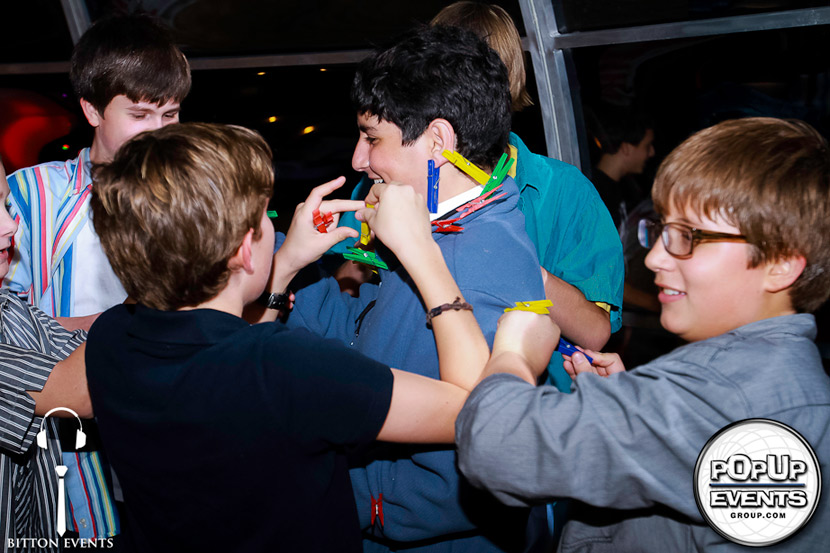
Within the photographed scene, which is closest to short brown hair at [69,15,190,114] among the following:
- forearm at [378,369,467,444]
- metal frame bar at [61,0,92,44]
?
forearm at [378,369,467,444]

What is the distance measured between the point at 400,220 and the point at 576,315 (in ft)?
2.60

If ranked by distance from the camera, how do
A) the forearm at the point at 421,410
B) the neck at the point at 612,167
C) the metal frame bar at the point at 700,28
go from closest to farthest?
1. the forearm at the point at 421,410
2. the metal frame bar at the point at 700,28
3. the neck at the point at 612,167

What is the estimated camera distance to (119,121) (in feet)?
6.76

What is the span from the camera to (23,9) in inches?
173

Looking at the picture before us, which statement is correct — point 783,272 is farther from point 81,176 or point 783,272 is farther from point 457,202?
point 81,176

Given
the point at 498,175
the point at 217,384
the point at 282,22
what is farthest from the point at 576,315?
the point at 282,22

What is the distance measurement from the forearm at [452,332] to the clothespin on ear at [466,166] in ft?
1.15

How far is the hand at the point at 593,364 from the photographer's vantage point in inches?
58.5

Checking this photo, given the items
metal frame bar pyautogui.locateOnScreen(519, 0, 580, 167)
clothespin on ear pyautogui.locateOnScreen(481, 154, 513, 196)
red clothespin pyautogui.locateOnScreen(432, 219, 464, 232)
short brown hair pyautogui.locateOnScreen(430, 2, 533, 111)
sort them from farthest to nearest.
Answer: metal frame bar pyautogui.locateOnScreen(519, 0, 580, 167) < short brown hair pyautogui.locateOnScreen(430, 2, 533, 111) < clothespin on ear pyautogui.locateOnScreen(481, 154, 513, 196) < red clothespin pyautogui.locateOnScreen(432, 219, 464, 232)

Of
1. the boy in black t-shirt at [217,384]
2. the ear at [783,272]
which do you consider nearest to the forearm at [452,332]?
the boy in black t-shirt at [217,384]

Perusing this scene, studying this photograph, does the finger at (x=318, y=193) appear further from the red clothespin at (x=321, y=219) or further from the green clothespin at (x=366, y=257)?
the green clothespin at (x=366, y=257)

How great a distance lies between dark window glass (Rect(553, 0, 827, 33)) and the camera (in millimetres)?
2658

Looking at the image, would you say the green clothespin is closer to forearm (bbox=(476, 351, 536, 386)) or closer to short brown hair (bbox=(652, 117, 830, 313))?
forearm (bbox=(476, 351, 536, 386))

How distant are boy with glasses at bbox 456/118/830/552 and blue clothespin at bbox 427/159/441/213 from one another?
0.48 metres
